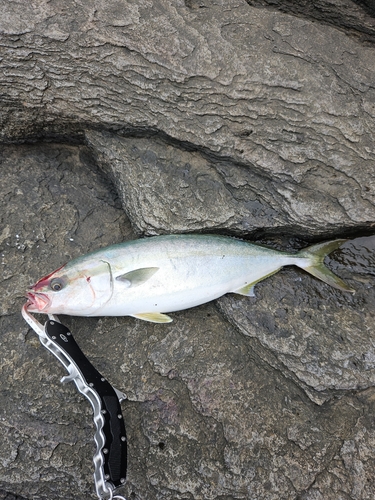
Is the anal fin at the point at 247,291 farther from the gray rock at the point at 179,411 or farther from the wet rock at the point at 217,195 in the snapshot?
the wet rock at the point at 217,195

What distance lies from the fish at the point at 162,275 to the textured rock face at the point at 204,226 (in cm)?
13

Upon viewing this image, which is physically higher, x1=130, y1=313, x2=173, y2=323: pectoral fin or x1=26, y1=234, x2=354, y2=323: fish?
x1=26, y1=234, x2=354, y2=323: fish

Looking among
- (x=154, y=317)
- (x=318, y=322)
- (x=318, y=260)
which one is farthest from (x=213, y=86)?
(x=318, y=322)

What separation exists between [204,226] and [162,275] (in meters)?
0.53

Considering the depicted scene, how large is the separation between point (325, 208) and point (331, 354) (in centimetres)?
113

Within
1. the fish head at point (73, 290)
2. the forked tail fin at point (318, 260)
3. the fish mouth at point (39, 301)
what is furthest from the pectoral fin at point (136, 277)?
the forked tail fin at point (318, 260)

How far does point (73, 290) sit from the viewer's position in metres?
2.94

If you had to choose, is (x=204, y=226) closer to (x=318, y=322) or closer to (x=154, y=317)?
(x=154, y=317)

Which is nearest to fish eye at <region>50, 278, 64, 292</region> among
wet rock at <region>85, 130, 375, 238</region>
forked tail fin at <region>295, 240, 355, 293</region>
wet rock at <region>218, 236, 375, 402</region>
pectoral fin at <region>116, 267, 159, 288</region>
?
pectoral fin at <region>116, 267, 159, 288</region>

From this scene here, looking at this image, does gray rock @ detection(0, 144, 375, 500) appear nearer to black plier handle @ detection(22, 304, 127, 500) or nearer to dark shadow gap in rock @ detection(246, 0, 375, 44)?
black plier handle @ detection(22, 304, 127, 500)

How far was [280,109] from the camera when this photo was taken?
10.0ft

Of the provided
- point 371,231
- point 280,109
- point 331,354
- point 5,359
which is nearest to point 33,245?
point 5,359

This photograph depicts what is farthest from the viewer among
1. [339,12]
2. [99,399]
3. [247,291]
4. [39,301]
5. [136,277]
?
[339,12]

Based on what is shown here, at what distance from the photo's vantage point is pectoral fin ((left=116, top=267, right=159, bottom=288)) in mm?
3000
